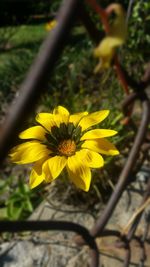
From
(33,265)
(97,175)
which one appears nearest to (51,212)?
(97,175)

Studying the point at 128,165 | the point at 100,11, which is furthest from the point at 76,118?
the point at 100,11

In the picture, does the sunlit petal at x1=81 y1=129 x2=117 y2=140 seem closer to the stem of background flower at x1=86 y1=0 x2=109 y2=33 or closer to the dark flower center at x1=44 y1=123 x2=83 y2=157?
the dark flower center at x1=44 y1=123 x2=83 y2=157

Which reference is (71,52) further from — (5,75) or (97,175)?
(97,175)

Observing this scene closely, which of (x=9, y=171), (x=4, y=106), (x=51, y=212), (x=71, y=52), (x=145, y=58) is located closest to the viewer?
(x=51, y=212)

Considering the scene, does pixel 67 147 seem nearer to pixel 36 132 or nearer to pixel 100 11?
pixel 36 132

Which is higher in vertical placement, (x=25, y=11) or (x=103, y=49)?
(x=25, y=11)

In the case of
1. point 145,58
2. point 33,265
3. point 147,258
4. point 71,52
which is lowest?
point 147,258
